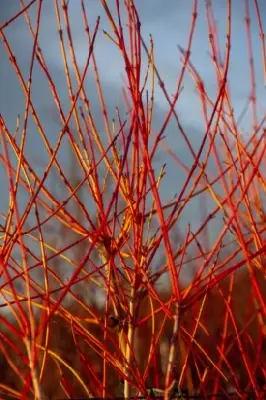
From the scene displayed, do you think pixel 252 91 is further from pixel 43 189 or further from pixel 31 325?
pixel 31 325

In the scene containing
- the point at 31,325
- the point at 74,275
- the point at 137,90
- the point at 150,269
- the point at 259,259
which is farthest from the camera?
the point at 259,259

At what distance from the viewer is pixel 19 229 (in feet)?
5.83

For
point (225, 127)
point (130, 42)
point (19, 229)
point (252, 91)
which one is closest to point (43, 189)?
Answer: point (19, 229)

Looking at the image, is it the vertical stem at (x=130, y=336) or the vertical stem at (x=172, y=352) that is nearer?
the vertical stem at (x=172, y=352)

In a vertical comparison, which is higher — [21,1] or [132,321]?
[21,1]

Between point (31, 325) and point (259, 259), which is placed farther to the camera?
point (259, 259)

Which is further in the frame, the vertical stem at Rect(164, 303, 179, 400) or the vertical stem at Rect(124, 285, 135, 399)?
the vertical stem at Rect(124, 285, 135, 399)

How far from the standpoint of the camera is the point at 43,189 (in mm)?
2223

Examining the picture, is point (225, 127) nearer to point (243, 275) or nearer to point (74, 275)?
point (74, 275)

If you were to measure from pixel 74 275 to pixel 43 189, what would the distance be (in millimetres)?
538

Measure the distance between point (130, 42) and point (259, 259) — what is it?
3.98 ft

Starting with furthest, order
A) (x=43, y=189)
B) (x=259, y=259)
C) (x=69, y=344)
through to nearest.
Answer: (x=69, y=344) < (x=259, y=259) < (x=43, y=189)

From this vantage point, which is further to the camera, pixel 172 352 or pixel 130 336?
pixel 130 336

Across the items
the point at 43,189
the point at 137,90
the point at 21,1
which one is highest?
the point at 21,1
